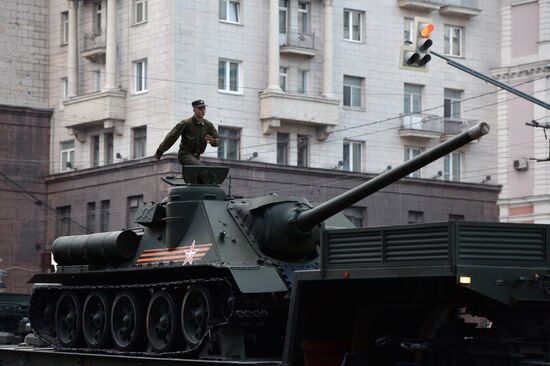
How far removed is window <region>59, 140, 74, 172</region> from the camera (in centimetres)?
5894

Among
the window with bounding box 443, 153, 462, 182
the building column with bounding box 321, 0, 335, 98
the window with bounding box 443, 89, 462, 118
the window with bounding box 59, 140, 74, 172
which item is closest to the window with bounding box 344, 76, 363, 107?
the building column with bounding box 321, 0, 335, 98

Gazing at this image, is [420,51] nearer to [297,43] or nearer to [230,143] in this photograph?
[230,143]

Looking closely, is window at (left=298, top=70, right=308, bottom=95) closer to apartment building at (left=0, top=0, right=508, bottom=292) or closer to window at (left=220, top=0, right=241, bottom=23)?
apartment building at (left=0, top=0, right=508, bottom=292)

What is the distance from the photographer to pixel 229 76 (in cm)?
5425

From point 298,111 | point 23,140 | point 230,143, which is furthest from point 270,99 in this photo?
point 23,140

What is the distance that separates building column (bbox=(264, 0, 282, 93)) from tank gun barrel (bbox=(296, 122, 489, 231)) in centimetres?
3532

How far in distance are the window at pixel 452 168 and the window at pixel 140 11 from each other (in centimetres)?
1468

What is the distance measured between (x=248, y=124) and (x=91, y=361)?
34279mm

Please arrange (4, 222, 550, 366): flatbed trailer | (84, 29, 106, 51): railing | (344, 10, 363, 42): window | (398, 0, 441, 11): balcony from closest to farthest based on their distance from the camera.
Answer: (4, 222, 550, 366): flatbed trailer, (84, 29, 106, 51): railing, (344, 10, 363, 42): window, (398, 0, 441, 11): balcony

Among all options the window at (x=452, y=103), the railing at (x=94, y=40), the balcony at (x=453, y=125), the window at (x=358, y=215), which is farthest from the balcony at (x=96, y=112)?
the window at (x=452, y=103)

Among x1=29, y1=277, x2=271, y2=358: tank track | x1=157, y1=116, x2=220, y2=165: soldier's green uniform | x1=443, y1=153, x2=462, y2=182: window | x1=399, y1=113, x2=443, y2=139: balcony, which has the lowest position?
x1=29, y1=277, x2=271, y2=358: tank track

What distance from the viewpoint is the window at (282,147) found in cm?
5581

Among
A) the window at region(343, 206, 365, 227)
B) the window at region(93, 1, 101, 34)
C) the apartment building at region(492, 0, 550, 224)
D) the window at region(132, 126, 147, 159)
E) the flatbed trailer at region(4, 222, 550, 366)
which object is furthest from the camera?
the apartment building at region(492, 0, 550, 224)

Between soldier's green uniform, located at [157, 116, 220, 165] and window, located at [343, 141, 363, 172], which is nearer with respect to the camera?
soldier's green uniform, located at [157, 116, 220, 165]
